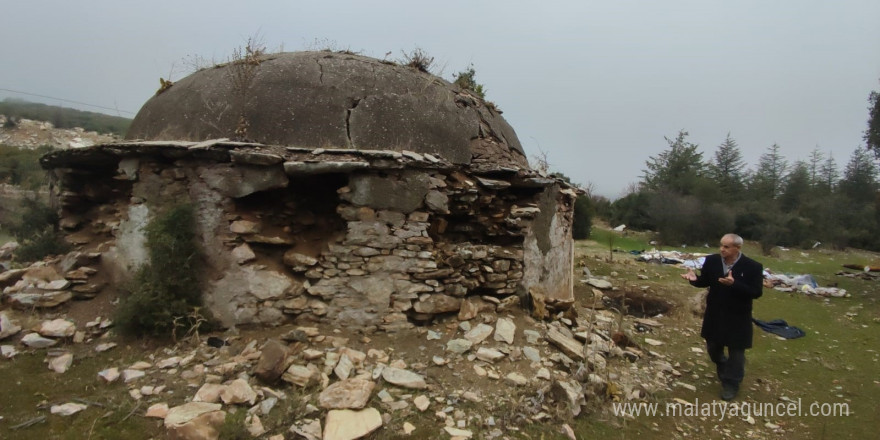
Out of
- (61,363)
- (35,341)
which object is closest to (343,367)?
(61,363)

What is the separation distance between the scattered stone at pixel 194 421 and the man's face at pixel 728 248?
14.9 feet

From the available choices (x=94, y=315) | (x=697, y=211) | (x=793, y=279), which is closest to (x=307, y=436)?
(x=94, y=315)

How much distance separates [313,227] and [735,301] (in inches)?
170

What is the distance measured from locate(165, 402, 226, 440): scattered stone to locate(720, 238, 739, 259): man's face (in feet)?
14.9

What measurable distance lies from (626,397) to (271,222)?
3933 mm

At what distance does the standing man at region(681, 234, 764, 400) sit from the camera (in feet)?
13.3

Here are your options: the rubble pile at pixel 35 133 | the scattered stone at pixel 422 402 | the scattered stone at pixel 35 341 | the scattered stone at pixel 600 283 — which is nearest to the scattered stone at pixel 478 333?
the scattered stone at pixel 422 402

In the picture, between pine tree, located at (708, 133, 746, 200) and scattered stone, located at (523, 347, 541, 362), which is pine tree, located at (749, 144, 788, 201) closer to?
pine tree, located at (708, 133, 746, 200)

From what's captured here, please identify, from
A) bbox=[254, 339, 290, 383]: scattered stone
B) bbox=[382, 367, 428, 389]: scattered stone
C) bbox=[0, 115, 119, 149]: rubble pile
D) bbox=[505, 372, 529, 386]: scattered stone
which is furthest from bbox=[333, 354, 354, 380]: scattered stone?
bbox=[0, 115, 119, 149]: rubble pile

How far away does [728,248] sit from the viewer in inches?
165

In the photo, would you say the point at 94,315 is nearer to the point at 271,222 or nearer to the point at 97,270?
the point at 97,270

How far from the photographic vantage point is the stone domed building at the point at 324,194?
4410 millimetres

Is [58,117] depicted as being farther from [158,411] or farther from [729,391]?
[729,391]

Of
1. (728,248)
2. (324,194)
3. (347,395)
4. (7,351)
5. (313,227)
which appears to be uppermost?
(728,248)
